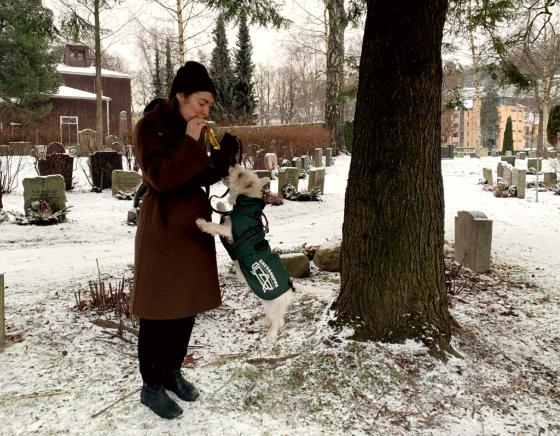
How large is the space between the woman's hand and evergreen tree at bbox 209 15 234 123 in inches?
1130

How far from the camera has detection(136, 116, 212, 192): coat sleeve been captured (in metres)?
2.21

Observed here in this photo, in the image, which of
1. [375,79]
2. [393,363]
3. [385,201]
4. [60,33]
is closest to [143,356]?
[393,363]

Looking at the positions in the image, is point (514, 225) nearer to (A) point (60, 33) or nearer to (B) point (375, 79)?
(B) point (375, 79)

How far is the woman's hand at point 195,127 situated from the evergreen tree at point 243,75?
30.1m

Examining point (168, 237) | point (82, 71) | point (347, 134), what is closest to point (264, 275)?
point (168, 237)

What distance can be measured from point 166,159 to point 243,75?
3172 centimetres

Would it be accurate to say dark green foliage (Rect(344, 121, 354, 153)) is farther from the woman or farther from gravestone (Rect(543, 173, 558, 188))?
the woman

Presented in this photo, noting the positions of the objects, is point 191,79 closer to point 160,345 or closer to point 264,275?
point 264,275

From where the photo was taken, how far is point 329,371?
2986 millimetres

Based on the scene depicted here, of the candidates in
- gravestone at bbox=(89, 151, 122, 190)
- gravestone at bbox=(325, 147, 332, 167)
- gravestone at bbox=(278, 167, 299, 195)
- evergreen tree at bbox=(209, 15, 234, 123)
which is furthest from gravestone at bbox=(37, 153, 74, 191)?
evergreen tree at bbox=(209, 15, 234, 123)

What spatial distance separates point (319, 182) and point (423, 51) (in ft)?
29.7

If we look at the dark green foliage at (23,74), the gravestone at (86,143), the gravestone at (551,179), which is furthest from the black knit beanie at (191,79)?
the dark green foliage at (23,74)

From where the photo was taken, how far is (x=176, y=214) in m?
2.35

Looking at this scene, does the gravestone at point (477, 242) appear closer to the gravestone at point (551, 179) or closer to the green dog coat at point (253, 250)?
the green dog coat at point (253, 250)
